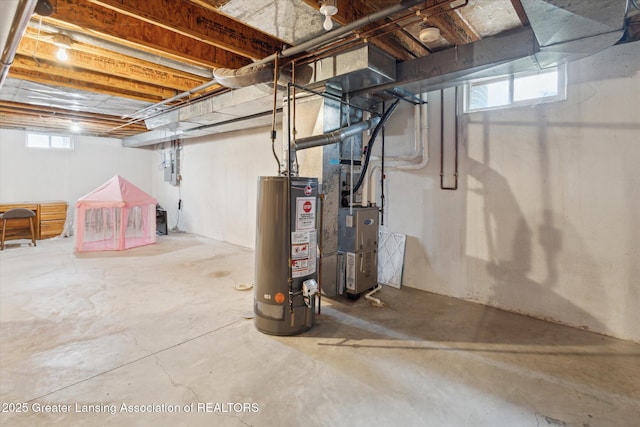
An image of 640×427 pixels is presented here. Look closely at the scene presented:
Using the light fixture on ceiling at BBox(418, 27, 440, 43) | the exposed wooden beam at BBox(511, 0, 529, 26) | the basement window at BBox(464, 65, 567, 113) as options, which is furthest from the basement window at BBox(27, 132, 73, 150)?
the exposed wooden beam at BBox(511, 0, 529, 26)

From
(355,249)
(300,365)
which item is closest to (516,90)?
(355,249)

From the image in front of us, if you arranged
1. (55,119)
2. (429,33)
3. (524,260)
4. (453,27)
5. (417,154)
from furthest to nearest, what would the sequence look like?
(55,119)
(417,154)
(524,260)
(453,27)
(429,33)

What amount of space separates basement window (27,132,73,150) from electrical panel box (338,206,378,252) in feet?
25.6

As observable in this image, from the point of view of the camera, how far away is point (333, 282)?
3373 mm

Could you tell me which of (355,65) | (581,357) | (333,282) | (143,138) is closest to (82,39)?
(355,65)

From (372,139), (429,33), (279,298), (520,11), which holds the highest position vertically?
(520,11)

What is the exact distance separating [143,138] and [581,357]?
8453 millimetres

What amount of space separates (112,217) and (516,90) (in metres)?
6.52

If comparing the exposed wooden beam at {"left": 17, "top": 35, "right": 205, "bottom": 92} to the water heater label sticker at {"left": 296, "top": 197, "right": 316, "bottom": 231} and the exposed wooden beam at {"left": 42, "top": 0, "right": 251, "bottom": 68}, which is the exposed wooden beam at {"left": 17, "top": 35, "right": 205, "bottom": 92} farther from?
the water heater label sticker at {"left": 296, "top": 197, "right": 316, "bottom": 231}

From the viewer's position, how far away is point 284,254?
254 cm

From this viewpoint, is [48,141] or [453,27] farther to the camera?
[48,141]

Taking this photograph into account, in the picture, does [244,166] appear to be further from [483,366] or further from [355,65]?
[483,366]

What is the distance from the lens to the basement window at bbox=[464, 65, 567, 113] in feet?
9.38

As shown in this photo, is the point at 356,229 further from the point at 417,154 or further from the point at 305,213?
the point at 417,154
